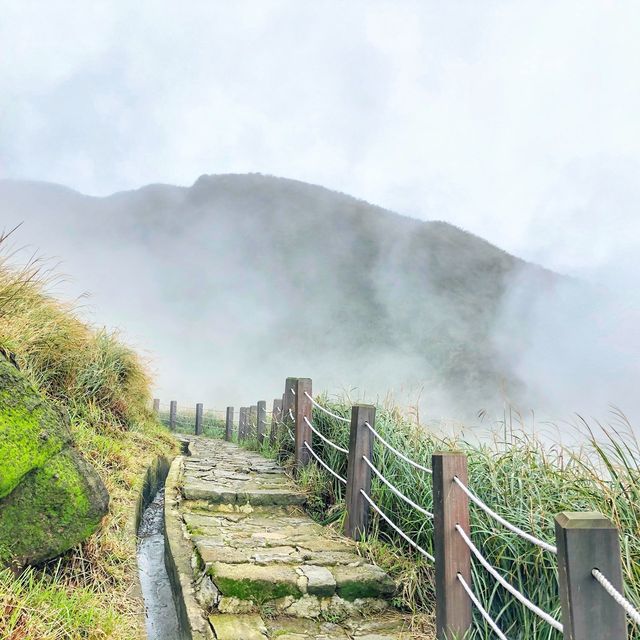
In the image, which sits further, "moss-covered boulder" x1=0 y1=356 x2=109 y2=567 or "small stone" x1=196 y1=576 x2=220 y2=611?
"small stone" x1=196 y1=576 x2=220 y2=611

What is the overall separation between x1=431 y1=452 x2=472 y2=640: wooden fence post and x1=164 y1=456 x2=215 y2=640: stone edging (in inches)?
47.2

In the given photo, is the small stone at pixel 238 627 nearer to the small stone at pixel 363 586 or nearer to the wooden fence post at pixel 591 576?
the small stone at pixel 363 586

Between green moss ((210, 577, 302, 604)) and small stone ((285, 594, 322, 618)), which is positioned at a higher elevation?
green moss ((210, 577, 302, 604))

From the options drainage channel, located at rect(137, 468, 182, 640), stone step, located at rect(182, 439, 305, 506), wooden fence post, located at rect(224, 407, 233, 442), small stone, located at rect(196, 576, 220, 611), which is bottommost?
drainage channel, located at rect(137, 468, 182, 640)

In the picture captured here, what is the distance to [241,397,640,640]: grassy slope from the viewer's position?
8.28 feet

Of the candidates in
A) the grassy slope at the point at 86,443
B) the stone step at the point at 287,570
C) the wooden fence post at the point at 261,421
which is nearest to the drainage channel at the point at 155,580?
the grassy slope at the point at 86,443

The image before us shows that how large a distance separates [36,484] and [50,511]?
17 cm

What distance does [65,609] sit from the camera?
259 centimetres

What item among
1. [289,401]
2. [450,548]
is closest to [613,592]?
[450,548]

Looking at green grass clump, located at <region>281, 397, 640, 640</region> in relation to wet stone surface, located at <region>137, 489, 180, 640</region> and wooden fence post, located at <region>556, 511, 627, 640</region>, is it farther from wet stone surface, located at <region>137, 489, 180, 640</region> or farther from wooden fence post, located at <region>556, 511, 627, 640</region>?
wet stone surface, located at <region>137, 489, 180, 640</region>

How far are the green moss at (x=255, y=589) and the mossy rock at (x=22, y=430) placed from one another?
1.26 meters

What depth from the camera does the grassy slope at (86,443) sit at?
256 cm

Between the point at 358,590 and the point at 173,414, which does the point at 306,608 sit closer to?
the point at 358,590

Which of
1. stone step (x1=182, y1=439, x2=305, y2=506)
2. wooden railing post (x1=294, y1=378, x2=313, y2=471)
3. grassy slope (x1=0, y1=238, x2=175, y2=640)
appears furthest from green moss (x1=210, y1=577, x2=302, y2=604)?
wooden railing post (x1=294, y1=378, x2=313, y2=471)
